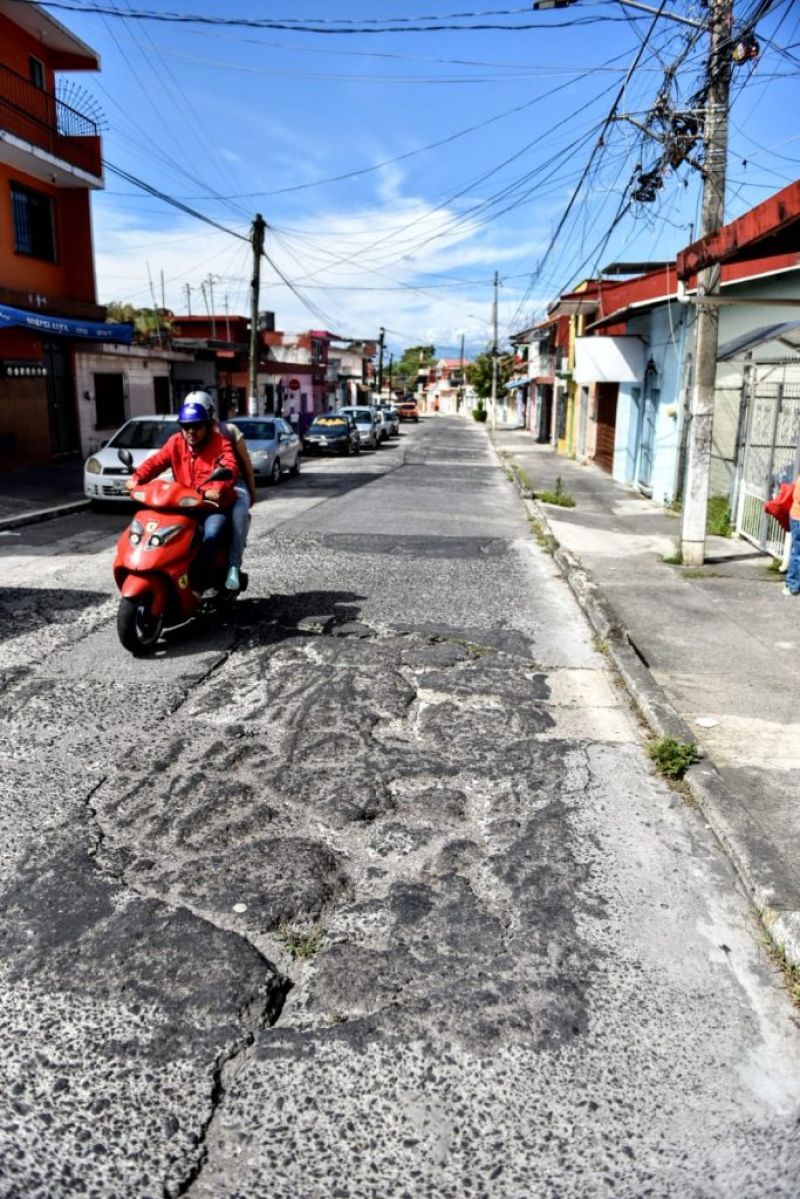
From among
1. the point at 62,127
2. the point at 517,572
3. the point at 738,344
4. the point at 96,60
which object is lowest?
the point at 517,572

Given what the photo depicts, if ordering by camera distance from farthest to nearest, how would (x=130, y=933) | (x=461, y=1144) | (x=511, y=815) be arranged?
1. (x=511, y=815)
2. (x=130, y=933)
3. (x=461, y=1144)

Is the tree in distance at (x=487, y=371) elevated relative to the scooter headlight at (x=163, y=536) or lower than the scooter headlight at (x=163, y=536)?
elevated

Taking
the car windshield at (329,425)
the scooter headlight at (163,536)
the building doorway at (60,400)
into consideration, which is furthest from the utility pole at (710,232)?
the car windshield at (329,425)

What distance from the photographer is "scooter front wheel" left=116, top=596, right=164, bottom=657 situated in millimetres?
6488

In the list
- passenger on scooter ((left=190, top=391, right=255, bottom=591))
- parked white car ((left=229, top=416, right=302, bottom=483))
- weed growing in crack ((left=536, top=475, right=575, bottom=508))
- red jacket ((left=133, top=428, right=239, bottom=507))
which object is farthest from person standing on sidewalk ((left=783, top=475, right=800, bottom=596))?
parked white car ((left=229, top=416, right=302, bottom=483))

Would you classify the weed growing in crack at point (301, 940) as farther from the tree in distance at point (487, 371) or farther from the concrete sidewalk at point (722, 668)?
the tree in distance at point (487, 371)

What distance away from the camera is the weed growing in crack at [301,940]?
10.5 ft

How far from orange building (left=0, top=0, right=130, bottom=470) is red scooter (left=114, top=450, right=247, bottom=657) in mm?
12533

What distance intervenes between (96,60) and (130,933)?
25625 millimetres

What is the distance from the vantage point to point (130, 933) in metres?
3.27

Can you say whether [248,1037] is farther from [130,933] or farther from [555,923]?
[555,923]

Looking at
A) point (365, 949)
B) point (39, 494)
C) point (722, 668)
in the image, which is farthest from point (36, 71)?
point (365, 949)

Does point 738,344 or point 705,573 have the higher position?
point 738,344

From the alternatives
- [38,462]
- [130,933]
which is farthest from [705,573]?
[38,462]
